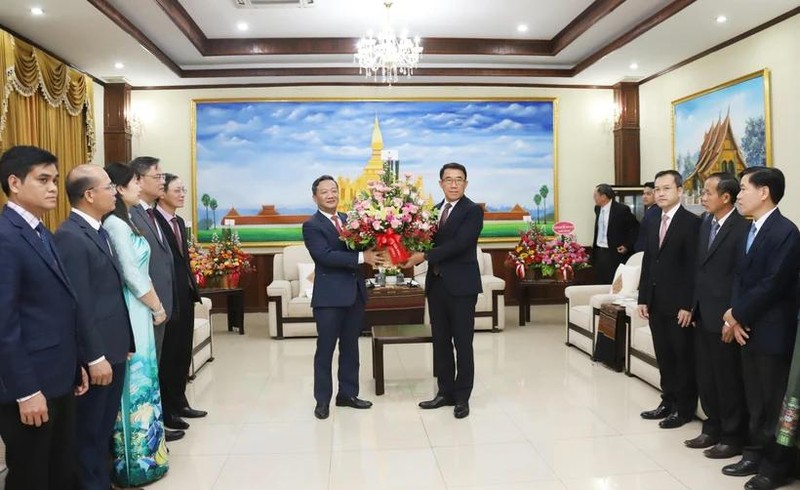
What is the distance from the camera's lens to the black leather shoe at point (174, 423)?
4516mm

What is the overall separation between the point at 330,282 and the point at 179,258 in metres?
1.08

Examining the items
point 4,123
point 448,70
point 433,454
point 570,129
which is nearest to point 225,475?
point 433,454

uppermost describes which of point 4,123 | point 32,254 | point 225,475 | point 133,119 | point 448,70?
point 448,70

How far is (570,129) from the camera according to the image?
33.4ft

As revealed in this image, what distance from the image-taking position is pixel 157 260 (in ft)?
Result: 12.8

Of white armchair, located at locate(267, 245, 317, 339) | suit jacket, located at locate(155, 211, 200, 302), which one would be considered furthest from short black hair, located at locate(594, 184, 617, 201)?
suit jacket, located at locate(155, 211, 200, 302)

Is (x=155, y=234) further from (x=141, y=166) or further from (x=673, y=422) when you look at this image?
(x=673, y=422)

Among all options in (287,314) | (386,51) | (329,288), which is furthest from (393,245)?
(287,314)

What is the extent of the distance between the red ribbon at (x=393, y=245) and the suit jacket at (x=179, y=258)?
139 cm

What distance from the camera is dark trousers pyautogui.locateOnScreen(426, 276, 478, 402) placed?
475 centimetres

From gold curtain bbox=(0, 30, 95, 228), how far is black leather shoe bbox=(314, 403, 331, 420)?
370 centimetres

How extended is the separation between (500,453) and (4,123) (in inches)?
214

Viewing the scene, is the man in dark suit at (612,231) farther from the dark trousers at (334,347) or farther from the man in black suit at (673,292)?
the dark trousers at (334,347)

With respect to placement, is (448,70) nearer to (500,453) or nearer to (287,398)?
(287,398)
